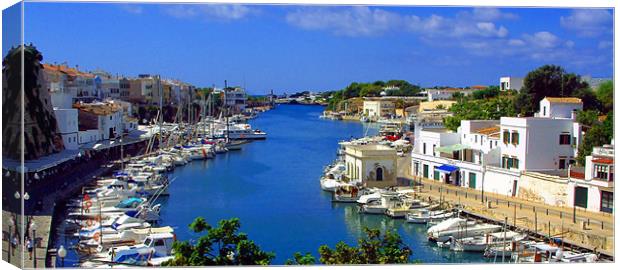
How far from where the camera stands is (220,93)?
2870 cm

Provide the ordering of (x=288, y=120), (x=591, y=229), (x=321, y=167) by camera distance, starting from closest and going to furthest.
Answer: (x=591, y=229) < (x=321, y=167) < (x=288, y=120)

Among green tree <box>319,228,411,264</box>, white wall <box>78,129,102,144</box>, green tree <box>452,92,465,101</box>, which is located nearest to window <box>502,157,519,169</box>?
green tree <box>319,228,411,264</box>

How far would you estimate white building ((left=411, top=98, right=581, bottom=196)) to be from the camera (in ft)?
32.1

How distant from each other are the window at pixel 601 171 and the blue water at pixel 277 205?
178cm

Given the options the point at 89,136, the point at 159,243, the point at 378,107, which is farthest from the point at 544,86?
the point at 378,107

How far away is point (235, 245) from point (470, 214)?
4574mm

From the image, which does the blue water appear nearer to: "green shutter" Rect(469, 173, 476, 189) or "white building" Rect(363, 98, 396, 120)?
"green shutter" Rect(469, 173, 476, 189)

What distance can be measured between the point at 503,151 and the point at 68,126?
6059 mm

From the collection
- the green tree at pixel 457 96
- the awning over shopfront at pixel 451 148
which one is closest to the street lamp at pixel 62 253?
the awning over shopfront at pixel 451 148

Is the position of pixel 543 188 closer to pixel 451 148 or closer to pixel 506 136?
pixel 506 136

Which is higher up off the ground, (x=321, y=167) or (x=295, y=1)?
(x=295, y=1)

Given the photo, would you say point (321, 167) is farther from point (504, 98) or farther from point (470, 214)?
point (470, 214)

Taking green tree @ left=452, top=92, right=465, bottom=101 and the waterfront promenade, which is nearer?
the waterfront promenade

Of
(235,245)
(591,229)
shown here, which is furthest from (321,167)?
(235,245)
